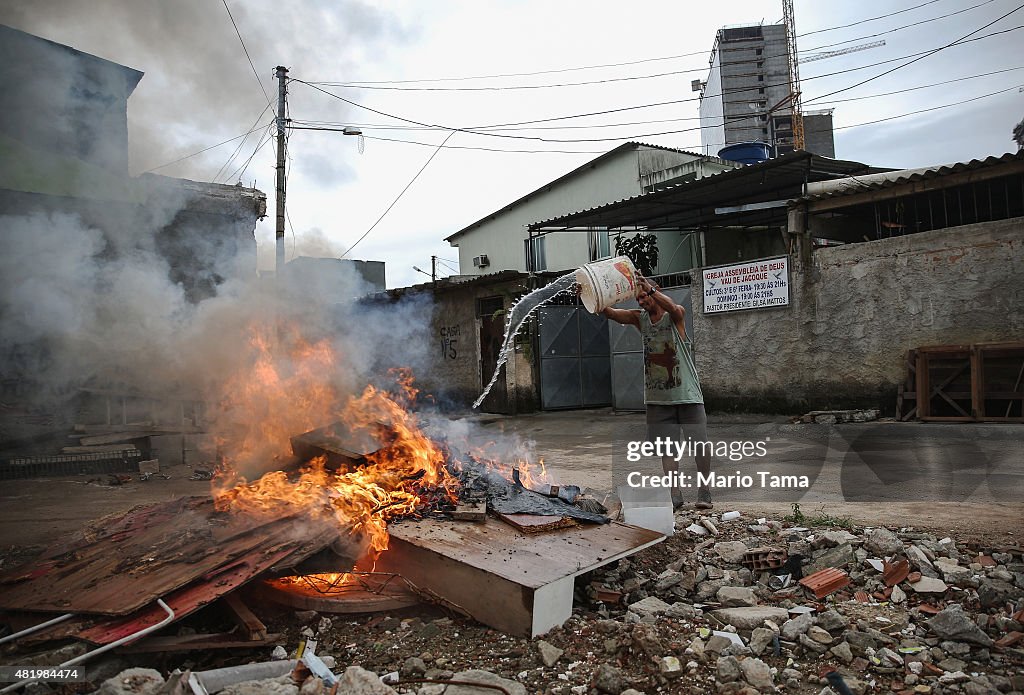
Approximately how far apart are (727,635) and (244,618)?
8.24ft

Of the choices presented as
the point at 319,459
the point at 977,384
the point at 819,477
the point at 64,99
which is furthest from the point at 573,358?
the point at 64,99

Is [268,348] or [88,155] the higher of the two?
[88,155]

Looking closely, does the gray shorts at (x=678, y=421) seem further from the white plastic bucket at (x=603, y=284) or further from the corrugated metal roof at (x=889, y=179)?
the corrugated metal roof at (x=889, y=179)

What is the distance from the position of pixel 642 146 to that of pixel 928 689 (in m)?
16.4

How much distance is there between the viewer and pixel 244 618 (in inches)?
129

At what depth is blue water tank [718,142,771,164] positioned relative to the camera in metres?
14.2

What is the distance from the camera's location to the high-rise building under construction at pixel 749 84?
37.3 metres

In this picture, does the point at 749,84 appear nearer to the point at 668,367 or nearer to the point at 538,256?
the point at 538,256

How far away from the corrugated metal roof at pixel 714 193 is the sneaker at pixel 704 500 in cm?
688

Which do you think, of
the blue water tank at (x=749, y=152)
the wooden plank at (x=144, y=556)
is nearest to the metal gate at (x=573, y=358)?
the blue water tank at (x=749, y=152)

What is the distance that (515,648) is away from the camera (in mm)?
3092

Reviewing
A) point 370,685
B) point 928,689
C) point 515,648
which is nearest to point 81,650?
point 370,685

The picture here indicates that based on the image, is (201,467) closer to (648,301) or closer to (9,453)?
(9,453)

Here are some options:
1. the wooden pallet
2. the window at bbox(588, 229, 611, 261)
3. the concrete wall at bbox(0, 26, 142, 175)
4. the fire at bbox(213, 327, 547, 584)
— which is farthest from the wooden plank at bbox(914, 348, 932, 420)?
the concrete wall at bbox(0, 26, 142, 175)
